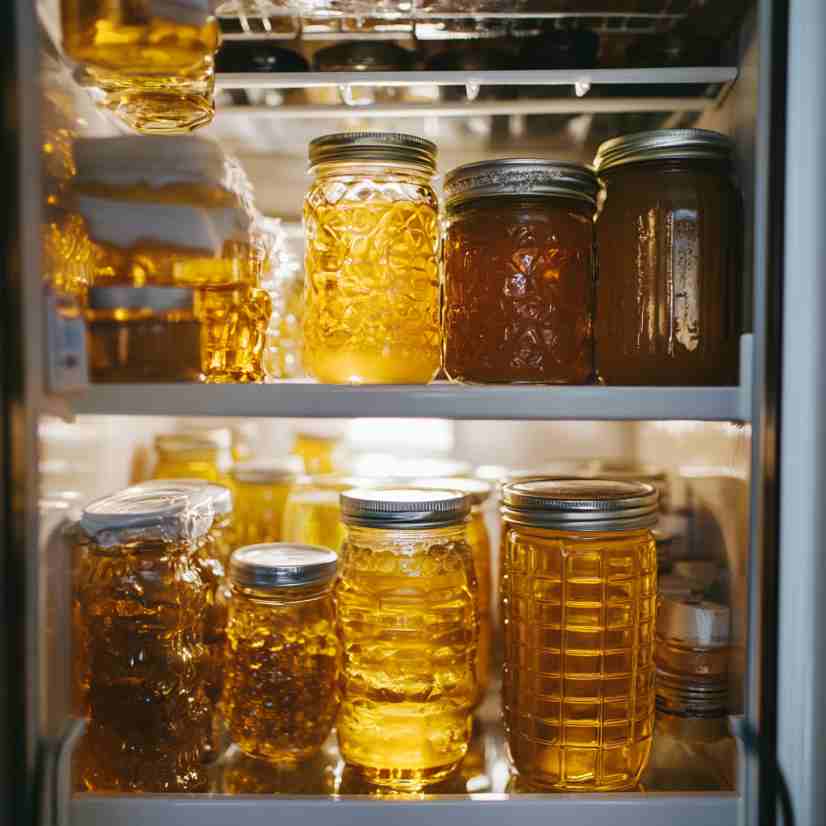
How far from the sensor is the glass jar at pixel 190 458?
1.25m

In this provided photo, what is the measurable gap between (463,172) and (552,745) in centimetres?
64

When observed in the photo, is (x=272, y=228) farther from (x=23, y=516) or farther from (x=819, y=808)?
(x=819, y=808)

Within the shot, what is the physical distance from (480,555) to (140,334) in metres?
0.57

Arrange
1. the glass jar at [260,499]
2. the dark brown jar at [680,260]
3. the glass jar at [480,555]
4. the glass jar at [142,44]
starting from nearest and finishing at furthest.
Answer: the glass jar at [142,44] < the dark brown jar at [680,260] < the glass jar at [480,555] < the glass jar at [260,499]

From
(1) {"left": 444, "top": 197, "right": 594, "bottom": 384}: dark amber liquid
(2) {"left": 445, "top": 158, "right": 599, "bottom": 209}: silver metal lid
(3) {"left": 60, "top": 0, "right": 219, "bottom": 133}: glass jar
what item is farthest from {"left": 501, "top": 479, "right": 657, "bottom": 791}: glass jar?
(3) {"left": 60, "top": 0, "right": 219, "bottom": 133}: glass jar

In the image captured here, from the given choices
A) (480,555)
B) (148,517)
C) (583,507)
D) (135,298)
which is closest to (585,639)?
(583,507)

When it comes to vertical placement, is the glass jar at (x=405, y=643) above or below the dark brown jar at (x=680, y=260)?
below

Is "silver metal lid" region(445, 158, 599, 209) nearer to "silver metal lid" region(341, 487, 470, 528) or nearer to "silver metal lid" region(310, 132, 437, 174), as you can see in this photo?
"silver metal lid" region(310, 132, 437, 174)

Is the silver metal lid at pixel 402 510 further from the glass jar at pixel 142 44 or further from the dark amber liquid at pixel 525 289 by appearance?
the glass jar at pixel 142 44

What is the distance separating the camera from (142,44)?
74 centimetres

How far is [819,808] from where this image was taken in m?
0.70

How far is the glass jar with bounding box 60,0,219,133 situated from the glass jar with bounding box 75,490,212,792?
457 millimetres

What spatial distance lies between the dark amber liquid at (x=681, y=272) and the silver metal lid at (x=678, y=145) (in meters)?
0.01

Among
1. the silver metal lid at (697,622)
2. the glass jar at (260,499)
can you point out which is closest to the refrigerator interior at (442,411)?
the silver metal lid at (697,622)
